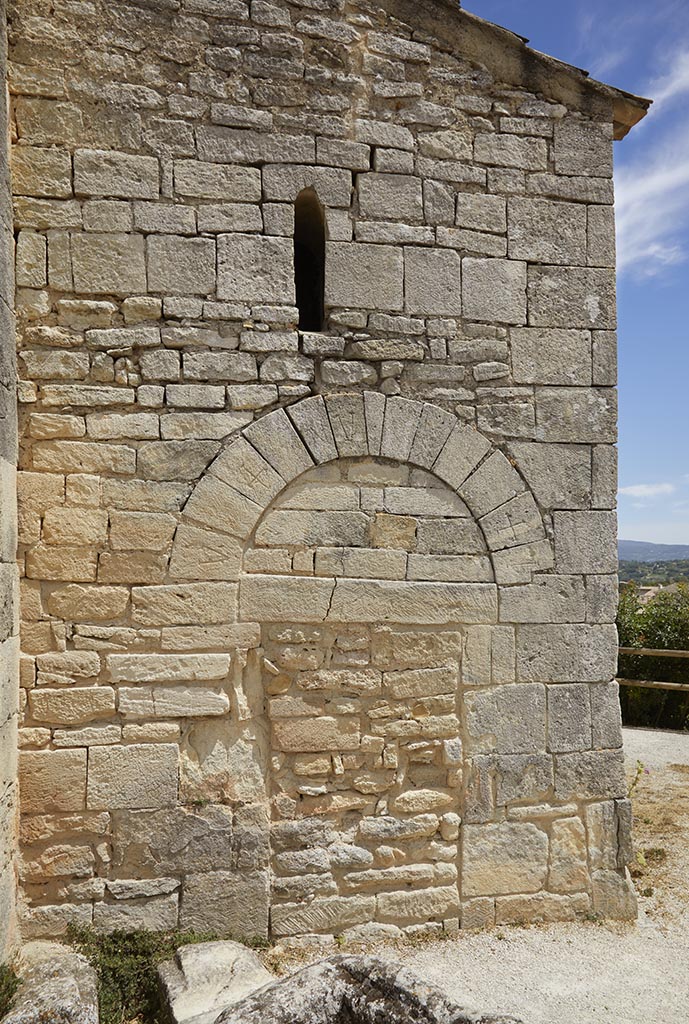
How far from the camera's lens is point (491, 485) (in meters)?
4.60

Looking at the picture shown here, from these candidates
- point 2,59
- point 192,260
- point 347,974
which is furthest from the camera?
point 192,260

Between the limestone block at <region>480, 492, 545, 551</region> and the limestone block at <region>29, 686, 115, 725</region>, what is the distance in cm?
225

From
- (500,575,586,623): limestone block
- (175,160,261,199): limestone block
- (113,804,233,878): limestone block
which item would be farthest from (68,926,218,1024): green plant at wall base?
(175,160,261,199): limestone block

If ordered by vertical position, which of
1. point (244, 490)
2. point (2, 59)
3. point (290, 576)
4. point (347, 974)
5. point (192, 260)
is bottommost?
point (347, 974)

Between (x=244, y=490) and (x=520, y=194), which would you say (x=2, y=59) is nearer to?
(x=244, y=490)

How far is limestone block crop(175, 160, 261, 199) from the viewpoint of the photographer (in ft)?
13.9

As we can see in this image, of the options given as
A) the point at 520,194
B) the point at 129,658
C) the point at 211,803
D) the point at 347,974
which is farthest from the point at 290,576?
the point at 520,194

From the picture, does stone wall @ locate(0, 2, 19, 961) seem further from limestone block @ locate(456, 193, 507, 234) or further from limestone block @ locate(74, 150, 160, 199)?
limestone block @ locate(456, 193, 507, 234)

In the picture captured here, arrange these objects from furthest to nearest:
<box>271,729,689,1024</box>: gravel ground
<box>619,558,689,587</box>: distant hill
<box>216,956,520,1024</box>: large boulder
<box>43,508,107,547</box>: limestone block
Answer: <box>619,558,689,587</box>: distant hill → <box>43,508,107,547</box>: limestone block → <box>271,729,689,1024</box>: gravel ground → <box>216,956,520,1024</box>: large boulder

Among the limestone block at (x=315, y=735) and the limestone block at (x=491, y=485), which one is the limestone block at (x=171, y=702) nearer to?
the limestone block at (x=315, y=735)

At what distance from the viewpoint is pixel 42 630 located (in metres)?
4.03

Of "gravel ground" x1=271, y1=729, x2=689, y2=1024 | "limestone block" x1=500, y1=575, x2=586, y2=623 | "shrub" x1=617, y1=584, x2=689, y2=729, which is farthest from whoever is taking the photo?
"shrub" x1=617, y1=584, x2=689, y2=729

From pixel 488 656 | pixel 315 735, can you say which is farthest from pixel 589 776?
pixel 315 735

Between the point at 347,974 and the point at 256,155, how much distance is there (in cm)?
390
